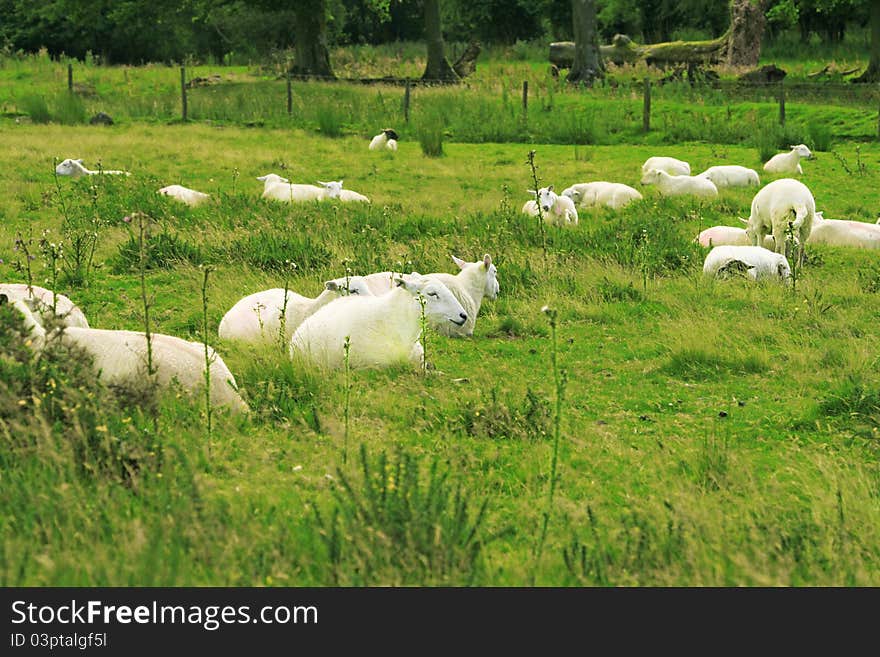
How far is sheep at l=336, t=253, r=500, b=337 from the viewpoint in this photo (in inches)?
350

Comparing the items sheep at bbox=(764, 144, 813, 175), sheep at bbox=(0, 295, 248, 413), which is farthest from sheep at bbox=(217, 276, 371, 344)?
sheep at bbox=(764, 144, 813, 175)

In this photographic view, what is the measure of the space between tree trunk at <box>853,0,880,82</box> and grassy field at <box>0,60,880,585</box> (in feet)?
79.2

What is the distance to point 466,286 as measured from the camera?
31.6 ft

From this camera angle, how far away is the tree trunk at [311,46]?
130 ft

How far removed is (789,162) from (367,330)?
529 inches

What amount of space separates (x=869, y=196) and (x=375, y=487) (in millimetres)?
13854

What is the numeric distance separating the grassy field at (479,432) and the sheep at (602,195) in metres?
2.47

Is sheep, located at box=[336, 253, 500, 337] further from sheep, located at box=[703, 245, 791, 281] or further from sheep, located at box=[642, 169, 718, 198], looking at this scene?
sheep, located at box=[642, 169, 718, 198]

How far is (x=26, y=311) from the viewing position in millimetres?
6754

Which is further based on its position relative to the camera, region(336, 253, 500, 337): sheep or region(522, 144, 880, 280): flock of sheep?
region(522, 144, 880, 280): flock of sheep

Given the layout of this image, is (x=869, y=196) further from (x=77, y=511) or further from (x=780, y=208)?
(x=77, y=511)

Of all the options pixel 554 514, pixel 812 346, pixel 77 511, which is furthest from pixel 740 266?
pixel 77 511

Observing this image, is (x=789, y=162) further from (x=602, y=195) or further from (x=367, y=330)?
(x=367, y=330)

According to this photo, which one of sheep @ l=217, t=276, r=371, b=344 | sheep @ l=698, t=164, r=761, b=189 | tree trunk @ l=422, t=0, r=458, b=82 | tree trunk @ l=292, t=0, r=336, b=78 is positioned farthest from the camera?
tree trunk @ l=292, t=0, r=336, b=78
